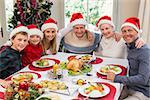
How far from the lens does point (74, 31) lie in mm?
2928

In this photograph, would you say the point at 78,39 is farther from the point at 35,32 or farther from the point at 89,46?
the point at 35,32

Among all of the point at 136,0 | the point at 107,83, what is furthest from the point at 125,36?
the point at 136,0

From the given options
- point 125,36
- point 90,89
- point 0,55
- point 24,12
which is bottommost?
point 90,89

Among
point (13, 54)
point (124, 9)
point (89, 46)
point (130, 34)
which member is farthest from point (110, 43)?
point (124, 9)

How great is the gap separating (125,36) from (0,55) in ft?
3.85

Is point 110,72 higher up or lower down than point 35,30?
lower down

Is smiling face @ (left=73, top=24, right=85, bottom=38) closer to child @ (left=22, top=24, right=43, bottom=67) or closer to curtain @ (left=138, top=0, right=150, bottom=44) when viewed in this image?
child @ (left=22, top=24, right=43, bottom=67)

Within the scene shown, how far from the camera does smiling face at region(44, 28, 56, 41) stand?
9.11 ft

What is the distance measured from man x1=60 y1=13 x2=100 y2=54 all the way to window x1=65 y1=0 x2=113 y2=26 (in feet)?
Answer: 4.08

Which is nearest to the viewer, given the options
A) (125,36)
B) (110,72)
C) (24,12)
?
(110,72)

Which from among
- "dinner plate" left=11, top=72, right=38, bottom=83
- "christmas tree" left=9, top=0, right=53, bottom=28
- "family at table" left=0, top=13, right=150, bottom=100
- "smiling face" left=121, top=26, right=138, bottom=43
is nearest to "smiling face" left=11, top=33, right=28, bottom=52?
"family at table" left=0, top=13, right=150, bottom=100

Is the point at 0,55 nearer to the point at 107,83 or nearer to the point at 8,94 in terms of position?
the point at 8,94

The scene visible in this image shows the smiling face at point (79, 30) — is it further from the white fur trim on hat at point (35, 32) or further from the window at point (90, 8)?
the window at point (90, 8)

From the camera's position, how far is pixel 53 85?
1819 mm
